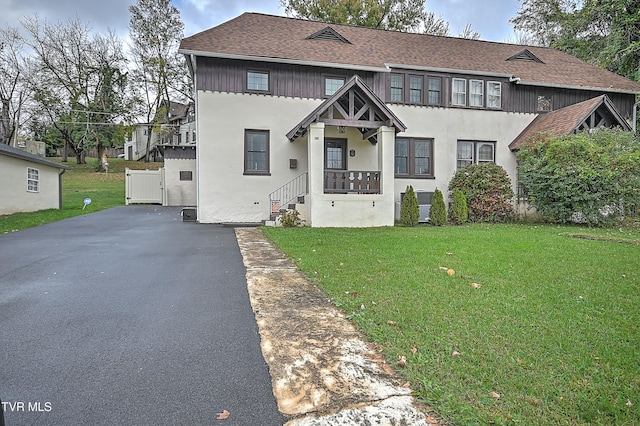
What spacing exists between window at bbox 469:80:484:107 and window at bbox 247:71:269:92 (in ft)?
26.8

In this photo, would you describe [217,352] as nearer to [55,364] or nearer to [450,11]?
[55,364]

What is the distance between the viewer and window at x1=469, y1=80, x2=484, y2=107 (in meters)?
14.6

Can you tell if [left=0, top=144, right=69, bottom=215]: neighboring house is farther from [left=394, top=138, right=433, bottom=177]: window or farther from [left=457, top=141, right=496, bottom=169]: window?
[left=457, top=141, right=496, bottom=169]: window

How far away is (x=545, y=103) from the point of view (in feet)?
50.4

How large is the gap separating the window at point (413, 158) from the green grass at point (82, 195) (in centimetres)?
1280

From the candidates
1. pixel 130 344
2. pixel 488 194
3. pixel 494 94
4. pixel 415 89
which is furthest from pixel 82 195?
pixel 130 344

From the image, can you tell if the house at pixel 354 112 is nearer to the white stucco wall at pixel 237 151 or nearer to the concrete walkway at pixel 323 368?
the white stucco wall at pixel 237 151

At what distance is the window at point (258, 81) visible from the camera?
12594mm

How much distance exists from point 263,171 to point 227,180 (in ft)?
4.22

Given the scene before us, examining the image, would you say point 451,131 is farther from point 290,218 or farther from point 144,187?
point 144,187

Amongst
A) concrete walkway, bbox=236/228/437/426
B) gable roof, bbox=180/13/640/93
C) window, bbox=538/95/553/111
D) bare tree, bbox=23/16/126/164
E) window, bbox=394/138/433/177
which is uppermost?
bare tree, bbox=23/16/126/164

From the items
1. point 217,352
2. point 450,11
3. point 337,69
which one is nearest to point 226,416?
point 217,352

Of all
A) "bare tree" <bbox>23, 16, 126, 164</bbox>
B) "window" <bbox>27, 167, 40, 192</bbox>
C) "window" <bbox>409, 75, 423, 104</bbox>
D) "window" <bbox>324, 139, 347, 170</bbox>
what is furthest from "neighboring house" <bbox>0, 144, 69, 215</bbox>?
"window" <bbox>409, 75, 423, 104</bbox>

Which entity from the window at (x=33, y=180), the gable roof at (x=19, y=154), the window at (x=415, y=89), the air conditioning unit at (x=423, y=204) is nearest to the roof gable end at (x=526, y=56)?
the window at (x=415, y=89)
